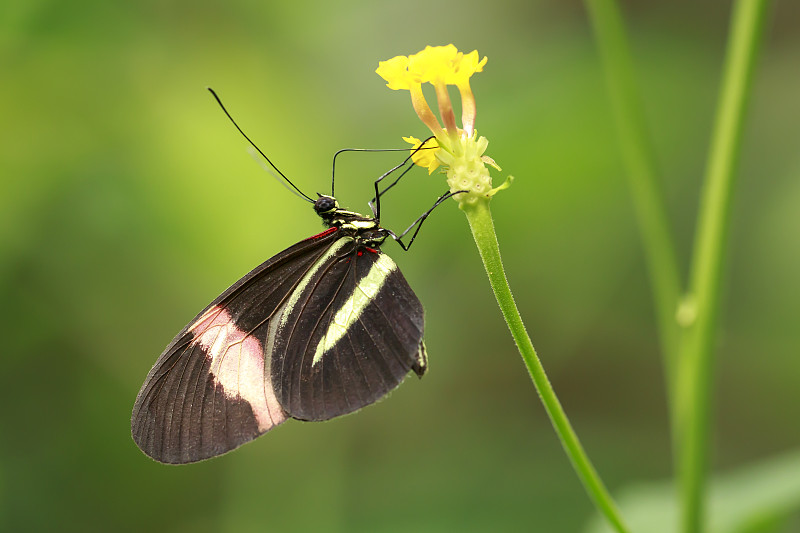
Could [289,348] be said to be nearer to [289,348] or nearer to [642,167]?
[289,348]

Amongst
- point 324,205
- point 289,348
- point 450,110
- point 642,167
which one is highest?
point 642,167

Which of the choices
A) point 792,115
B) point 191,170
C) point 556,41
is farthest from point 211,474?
point 792,115

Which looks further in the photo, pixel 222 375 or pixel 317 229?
pixel 317 229

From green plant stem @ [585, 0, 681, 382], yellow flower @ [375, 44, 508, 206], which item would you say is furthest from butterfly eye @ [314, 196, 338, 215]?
green plant stem @ [585, 0, 681, 382]

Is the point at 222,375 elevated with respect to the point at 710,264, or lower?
lower

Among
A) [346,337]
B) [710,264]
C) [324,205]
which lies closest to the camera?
[710,264]

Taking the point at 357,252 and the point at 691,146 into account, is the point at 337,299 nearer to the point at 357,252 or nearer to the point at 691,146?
the point at 357,252

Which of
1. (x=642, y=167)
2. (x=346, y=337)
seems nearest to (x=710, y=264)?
(x=642, y=167)
